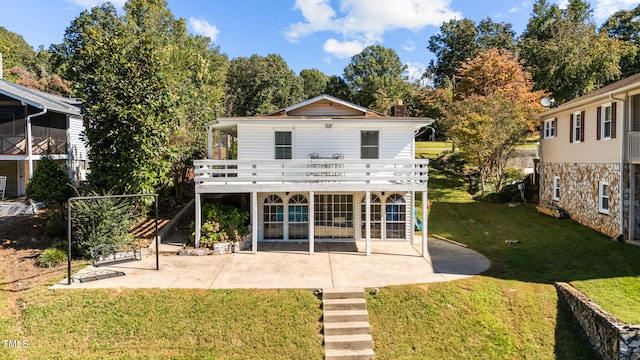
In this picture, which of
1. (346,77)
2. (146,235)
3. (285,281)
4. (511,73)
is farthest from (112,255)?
(346,77)

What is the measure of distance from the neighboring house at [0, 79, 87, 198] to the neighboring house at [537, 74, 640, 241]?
83.5 feet

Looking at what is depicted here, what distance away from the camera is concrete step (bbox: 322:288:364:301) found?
968 centimetres

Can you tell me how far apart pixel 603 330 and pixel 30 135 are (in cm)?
2359

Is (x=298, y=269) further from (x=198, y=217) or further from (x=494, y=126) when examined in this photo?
(x=494, y=126)

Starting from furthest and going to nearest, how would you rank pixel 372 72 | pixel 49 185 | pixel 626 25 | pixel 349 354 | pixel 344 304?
pixel 372 72, pixel 626 25, pixel 49 185, pixel 344 304, pixel 349 354

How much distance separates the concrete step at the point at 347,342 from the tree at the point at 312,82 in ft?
187

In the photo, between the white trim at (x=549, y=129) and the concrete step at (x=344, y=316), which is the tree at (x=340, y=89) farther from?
the concrete step at (x=344, y=316)

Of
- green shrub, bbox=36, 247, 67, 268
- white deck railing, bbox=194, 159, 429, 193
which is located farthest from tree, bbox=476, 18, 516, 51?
green shrub, bbox=36, 247, 67, 268

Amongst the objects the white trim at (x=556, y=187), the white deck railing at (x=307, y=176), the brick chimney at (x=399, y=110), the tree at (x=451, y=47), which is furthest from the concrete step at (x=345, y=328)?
the tree at (x=451, y=47)

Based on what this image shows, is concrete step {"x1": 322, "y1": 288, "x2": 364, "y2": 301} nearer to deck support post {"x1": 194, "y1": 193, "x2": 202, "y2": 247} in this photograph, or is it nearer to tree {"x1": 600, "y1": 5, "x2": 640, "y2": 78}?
deck support post {"x1": 194, "y1": 193, "x2": 202, "y2": 247}

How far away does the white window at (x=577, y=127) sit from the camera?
17.2m

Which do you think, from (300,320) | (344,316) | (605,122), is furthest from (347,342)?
(605,122)

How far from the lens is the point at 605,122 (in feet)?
49.6

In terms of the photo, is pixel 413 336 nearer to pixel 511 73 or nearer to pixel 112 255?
pixel 112 255
